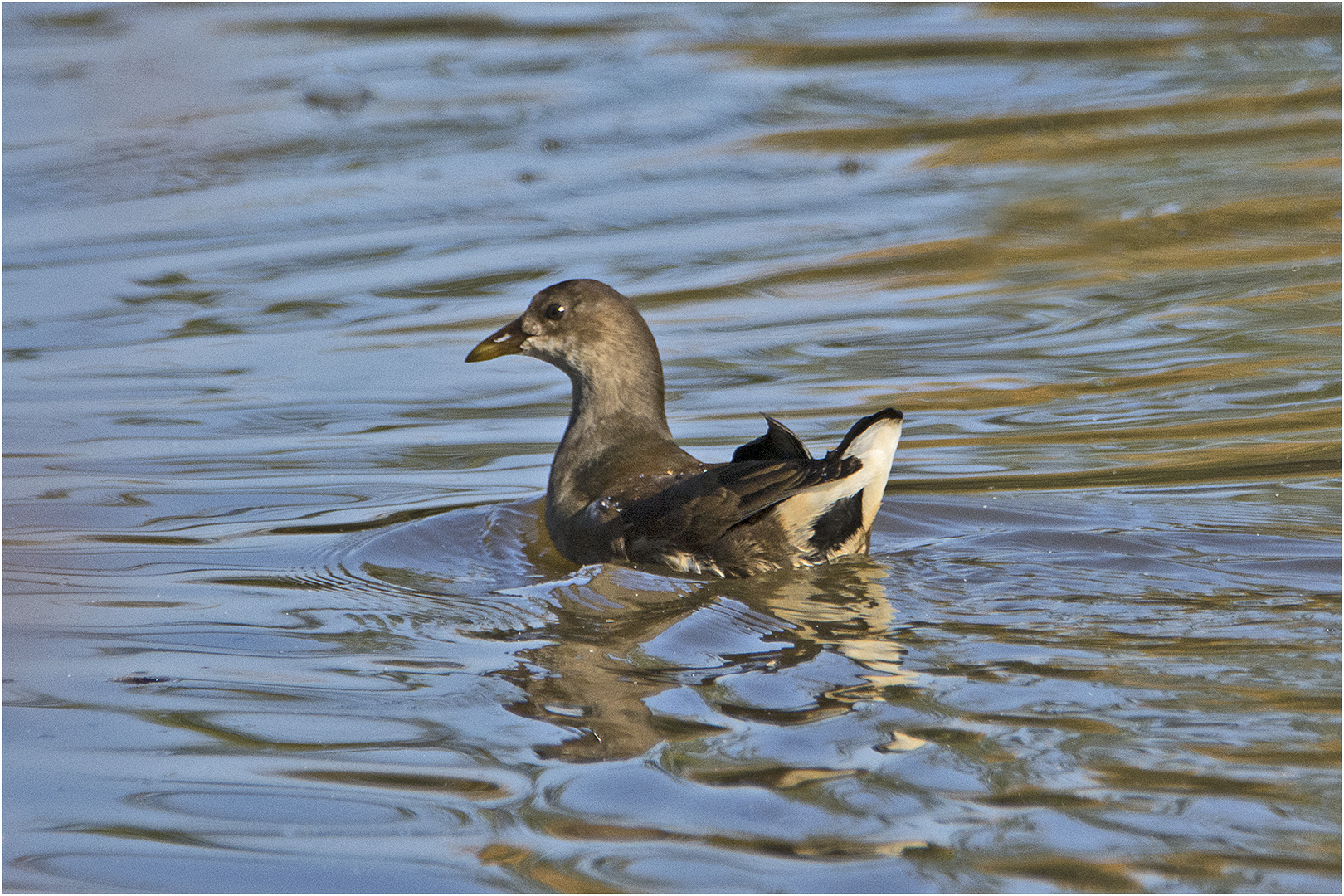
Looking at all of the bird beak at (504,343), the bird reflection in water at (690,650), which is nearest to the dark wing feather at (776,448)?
the bird reflection in water at (690,650)

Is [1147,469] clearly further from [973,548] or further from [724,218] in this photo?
[724,218]

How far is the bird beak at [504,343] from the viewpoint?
6.09m

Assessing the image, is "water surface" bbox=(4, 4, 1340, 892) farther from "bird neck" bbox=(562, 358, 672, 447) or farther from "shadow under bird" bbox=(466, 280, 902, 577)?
"bird neck" bbox=(562, 358, 672, 447)

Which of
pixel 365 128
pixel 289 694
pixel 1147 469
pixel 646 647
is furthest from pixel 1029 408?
pixel 365 128

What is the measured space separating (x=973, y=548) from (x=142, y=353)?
14.8ft

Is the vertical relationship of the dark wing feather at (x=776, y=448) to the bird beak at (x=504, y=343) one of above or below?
below

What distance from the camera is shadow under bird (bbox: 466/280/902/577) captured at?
4.96m

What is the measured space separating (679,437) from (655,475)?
116 centimetres

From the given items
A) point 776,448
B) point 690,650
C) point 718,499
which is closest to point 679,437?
point 776,448

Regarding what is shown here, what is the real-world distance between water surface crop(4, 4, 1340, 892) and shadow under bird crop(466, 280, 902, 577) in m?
0.14

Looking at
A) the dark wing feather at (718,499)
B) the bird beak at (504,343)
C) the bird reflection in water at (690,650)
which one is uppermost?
the bird beak at (504,343)

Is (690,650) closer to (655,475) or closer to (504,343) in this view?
(655,475)

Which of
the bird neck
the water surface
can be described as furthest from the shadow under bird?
the water surface

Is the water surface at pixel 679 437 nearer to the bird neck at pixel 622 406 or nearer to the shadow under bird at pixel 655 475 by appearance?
the shadow under bird at pixel 655 475
